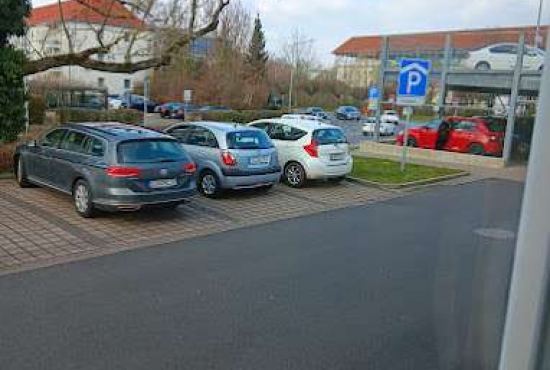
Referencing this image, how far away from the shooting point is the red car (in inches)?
691

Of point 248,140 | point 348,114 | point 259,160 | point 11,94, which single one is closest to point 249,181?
point 259,160

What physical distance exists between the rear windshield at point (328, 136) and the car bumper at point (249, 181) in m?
1.72

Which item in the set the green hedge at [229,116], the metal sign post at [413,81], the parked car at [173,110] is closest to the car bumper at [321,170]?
the metal sign post at [413,81]

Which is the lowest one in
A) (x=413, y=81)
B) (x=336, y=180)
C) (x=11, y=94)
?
(x=336, y=180)

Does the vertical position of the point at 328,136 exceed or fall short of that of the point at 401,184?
it exceeds it

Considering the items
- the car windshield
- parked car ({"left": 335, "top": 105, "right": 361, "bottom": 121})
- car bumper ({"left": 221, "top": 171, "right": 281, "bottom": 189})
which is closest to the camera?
car bumper ({"left": 221, "top": 171, "right": 281, "bottom": 189})

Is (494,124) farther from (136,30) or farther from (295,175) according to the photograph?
(136,30)

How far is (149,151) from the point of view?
7863 millimetres

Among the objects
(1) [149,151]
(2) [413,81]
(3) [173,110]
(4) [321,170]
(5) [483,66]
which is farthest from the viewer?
(3) [173,110]

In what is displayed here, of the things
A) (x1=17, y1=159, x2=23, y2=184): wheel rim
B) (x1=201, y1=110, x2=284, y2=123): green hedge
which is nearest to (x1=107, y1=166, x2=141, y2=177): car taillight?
(x1=17, y1=159, x2=23, y2=184): wheel rim

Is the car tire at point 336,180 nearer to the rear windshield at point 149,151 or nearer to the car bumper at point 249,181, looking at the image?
the car bumper at point 249,181

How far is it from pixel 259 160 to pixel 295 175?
1725mm

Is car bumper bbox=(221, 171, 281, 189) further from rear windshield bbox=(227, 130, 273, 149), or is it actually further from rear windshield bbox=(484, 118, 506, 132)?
rear windshield bbox=(484, 118, 506, 132)

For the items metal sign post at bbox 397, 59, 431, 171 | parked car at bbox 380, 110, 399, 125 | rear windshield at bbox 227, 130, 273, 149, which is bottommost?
rear windshield at bbox 227, 130, 273, 149
